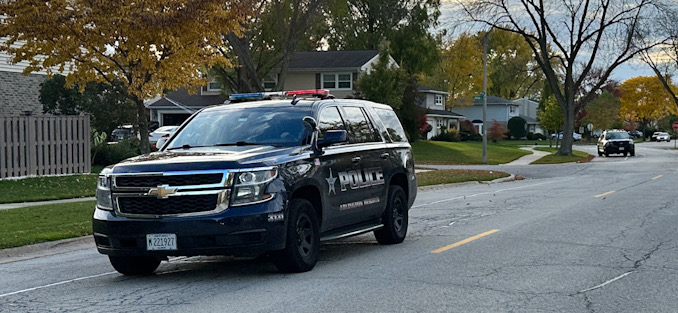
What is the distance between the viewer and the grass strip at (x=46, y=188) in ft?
64.5

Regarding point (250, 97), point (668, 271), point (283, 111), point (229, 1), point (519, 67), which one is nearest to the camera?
point (668, 271)

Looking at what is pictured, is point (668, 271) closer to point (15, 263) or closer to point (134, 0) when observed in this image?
point (15, 263)

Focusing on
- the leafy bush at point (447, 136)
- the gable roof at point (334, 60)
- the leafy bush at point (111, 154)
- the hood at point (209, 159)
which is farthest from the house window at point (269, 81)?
the hood at point (209, 159)

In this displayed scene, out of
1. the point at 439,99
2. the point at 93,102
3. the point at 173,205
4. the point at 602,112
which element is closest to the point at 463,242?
the point at 173,205

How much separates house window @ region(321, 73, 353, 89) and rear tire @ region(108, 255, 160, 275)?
5110cm

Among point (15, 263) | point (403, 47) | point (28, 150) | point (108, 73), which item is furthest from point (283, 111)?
point (403, 47)

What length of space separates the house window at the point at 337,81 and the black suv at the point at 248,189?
49246 millimetres

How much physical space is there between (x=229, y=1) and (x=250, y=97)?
36.8 ft

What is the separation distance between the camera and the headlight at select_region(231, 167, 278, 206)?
885 centimetres

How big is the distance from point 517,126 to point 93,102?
72241 millimetres

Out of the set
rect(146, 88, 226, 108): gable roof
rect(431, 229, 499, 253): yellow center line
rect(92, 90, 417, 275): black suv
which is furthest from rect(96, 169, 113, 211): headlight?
rect(146, 88, 226, 108): gable roof

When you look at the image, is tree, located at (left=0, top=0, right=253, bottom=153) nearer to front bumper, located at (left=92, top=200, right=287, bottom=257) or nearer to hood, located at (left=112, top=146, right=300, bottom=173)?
hood, located at (left=112, top=146, right=300, bottom=173)

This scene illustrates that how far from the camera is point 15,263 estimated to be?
1165 centimetres

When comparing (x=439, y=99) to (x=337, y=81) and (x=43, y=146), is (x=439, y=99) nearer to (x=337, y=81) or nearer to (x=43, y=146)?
(x=337, y=81)
